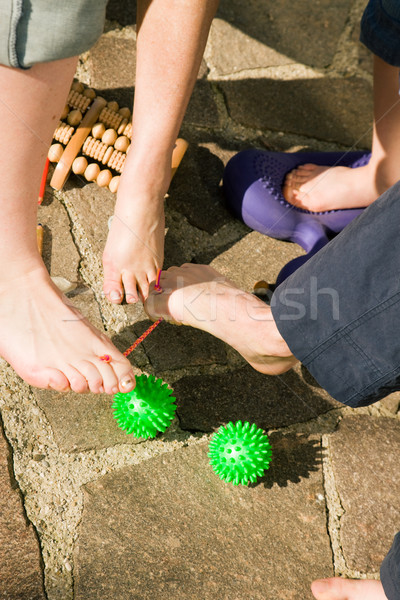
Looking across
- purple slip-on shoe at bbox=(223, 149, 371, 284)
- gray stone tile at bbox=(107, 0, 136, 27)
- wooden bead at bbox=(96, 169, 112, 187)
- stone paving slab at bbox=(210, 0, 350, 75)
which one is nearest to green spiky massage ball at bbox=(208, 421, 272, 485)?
purple slip-on shoe at bbox=(223, 149, 371, 284)

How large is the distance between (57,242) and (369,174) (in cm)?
82

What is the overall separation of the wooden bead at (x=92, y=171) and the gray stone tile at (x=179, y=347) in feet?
1.30

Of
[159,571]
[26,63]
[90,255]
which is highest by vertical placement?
[26,63]

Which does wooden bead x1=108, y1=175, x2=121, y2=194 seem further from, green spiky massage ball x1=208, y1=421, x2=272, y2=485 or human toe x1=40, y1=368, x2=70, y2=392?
green spiky massage ball x1=208, y1=421, x2=272, y2=485

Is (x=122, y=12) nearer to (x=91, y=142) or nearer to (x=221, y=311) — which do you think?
(x=91, y=142)

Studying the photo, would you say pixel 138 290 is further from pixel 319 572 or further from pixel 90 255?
pixel 319 572

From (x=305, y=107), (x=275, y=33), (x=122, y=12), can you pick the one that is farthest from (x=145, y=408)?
(x=275, y=33)

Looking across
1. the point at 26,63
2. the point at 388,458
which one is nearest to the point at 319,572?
the point at 388,458

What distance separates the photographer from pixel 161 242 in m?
1.28

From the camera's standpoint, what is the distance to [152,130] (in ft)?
3.87

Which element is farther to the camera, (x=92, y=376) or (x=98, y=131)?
(x=98, y=131)

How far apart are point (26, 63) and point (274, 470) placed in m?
0.90

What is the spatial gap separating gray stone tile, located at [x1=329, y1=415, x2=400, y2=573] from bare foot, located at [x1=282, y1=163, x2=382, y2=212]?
572mm

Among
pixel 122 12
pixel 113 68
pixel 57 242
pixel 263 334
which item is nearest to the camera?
pixel 263 334
